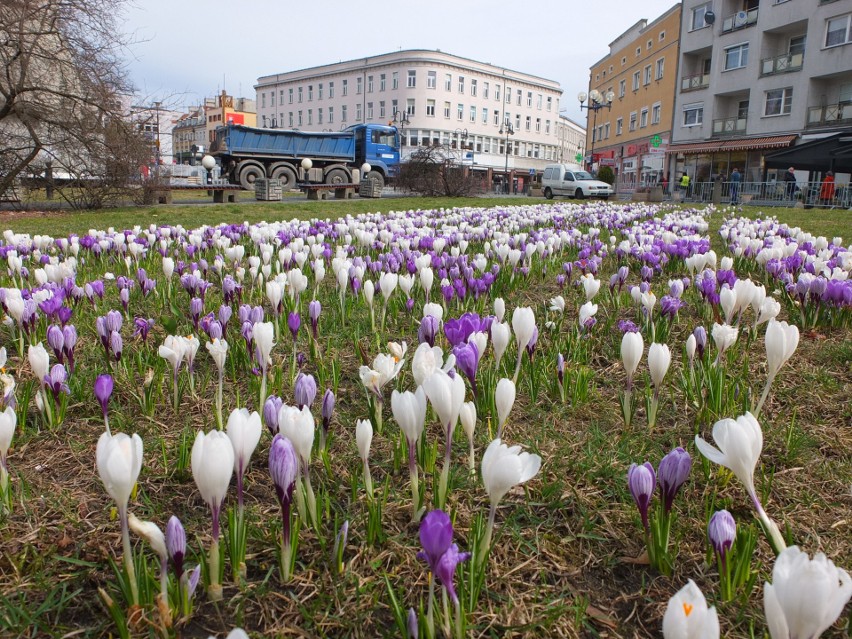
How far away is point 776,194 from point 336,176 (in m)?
20.0

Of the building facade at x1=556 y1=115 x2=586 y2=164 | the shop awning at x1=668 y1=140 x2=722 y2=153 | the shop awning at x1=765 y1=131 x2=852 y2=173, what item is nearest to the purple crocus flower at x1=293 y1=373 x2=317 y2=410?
the shop awning at x1=765 y1=131 x2=852 y2=173

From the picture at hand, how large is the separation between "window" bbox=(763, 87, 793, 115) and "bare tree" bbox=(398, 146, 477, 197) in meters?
17.1

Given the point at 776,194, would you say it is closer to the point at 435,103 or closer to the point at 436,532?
the point at 436,532

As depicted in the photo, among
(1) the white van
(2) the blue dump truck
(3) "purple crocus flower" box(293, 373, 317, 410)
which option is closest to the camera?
(3) "purple crocus flower" box(293, 373, 317, 410)

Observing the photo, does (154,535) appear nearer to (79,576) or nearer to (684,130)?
(79,576)

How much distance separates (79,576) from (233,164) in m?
27.7

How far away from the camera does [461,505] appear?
1.72 m

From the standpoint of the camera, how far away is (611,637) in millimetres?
1254

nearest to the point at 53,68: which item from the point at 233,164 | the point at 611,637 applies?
the point at 233,164

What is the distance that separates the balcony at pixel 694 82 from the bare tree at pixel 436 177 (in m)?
18.3

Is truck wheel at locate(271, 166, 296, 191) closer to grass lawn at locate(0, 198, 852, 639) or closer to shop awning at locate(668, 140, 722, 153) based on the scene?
shop awning at locate(668, 140, 722, 153)

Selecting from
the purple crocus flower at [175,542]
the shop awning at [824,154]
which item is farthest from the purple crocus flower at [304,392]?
the shop awning at [824,154]

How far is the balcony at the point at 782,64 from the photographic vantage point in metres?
30.2

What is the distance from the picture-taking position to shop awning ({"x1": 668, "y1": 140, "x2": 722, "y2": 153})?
35234 millimetres
